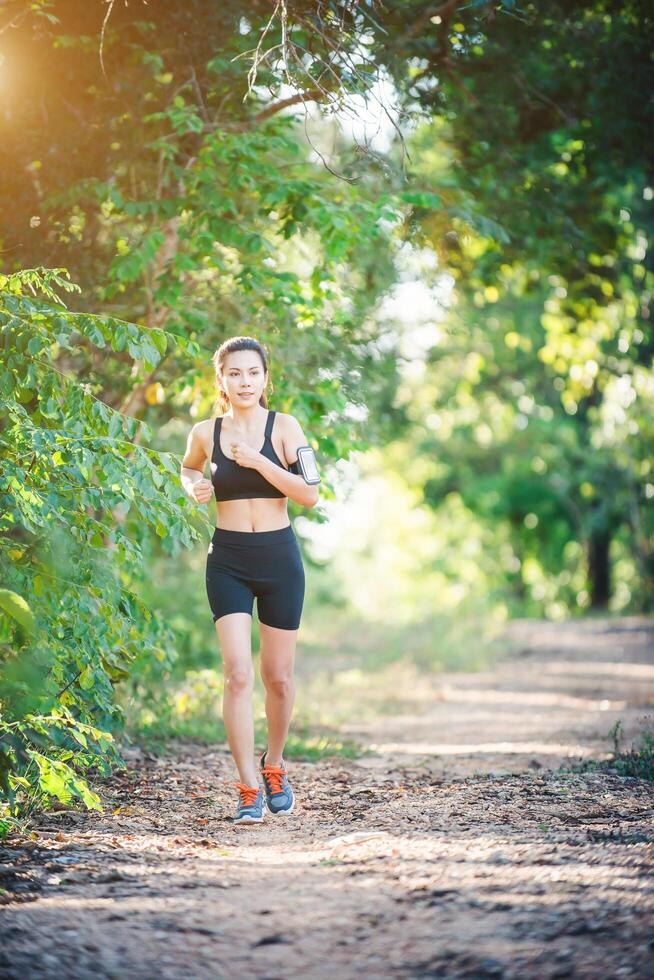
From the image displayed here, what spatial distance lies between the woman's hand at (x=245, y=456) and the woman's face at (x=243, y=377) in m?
0.29

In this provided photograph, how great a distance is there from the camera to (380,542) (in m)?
51.2

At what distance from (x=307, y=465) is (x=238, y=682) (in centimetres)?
112

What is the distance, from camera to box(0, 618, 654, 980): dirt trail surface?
3.45 meters

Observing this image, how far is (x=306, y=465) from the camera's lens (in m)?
5.36

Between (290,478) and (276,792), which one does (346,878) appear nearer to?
(276,792)

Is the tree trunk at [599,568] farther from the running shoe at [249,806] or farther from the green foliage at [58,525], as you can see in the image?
the green foliage at [58,525]

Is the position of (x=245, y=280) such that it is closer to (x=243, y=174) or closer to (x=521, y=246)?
(x=243, y=174)

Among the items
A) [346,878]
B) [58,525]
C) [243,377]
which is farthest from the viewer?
[243,377]

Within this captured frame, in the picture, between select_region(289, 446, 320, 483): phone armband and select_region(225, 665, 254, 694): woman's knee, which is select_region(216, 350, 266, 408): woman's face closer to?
select_region(289, 446, 320, 483): phone armband

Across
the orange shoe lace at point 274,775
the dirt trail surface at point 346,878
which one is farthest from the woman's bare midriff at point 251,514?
the dirt trail surface at point 346,878

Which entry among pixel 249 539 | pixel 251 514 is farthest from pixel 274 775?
pixel 251 514

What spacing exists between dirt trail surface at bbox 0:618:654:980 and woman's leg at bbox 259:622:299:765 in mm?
420

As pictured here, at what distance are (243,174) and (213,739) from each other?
433 cm

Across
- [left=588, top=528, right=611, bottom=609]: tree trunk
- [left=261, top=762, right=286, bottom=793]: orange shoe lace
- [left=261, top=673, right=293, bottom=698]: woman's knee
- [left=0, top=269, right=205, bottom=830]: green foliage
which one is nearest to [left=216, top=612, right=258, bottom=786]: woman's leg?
[left=261, top=673, right=293, bottom=698]: woman's knee
